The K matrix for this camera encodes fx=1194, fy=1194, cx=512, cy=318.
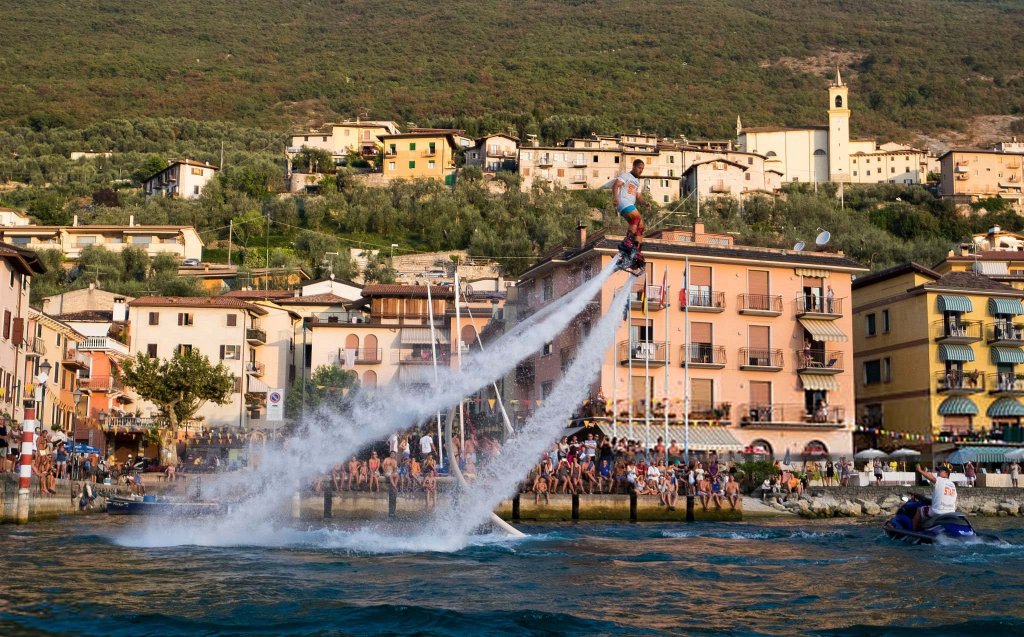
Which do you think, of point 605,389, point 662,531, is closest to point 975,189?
point 605,389

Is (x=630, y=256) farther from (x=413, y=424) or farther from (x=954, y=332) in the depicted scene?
(x=954, y=332)

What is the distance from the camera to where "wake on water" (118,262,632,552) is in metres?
29.7

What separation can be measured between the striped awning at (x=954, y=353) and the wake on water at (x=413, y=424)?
41297 mm

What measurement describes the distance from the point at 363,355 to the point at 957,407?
39217 millimetres

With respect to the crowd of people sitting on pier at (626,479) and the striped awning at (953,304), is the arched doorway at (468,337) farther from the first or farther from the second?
the striped awning at (953,304)

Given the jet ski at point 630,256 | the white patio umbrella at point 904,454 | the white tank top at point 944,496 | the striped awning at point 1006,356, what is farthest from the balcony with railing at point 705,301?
the jet ski at point 630,256

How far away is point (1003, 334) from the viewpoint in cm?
6931

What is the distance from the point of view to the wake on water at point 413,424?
29.7 metres

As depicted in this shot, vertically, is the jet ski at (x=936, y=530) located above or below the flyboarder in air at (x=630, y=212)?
below

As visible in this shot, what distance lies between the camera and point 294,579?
25.5 meters

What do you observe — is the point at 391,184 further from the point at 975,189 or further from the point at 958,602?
the point at 958,602

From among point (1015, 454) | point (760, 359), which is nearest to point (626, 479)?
point (760, 359)

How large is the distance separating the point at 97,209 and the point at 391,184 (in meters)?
34.7

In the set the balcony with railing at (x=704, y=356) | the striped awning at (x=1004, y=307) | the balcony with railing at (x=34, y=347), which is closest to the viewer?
the balcony with railing at (x=34, y=347)
